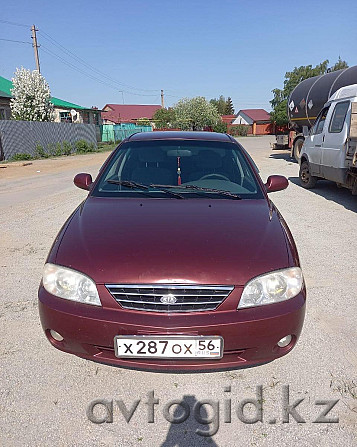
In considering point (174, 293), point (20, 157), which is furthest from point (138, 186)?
point (20, 157)

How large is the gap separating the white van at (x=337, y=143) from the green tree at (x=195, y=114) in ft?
147

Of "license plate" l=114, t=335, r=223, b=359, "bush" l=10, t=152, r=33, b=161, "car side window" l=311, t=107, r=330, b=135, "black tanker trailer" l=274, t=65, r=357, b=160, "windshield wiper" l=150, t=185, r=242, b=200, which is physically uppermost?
"black tanker trailer" l=274, t=65, r=357, b=160

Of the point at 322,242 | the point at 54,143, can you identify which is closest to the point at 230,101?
the point at 54,143

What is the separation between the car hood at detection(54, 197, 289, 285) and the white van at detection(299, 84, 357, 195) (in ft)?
16.0

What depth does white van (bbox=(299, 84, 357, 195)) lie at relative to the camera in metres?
6.68

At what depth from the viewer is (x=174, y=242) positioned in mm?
2178

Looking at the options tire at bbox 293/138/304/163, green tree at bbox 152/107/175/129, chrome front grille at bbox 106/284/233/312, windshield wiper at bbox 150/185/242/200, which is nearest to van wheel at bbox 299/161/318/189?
tire at bbox 293/138/304/163

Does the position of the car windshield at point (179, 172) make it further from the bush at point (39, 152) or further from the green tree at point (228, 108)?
the green tree at point (228, 108)

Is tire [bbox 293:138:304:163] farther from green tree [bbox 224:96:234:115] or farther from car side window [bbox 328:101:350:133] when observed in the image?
green tree [bbox 224:96:234:115]

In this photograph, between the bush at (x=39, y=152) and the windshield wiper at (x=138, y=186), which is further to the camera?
the bush at (x=39, y=152)

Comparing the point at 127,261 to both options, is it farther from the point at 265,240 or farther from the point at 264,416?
the point at 264,416

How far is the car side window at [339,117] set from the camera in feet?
23.4

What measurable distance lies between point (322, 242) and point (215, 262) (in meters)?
3.53

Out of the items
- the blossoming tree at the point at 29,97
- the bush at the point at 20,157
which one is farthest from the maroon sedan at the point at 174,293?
the blossoming tree at the point at 29,97
